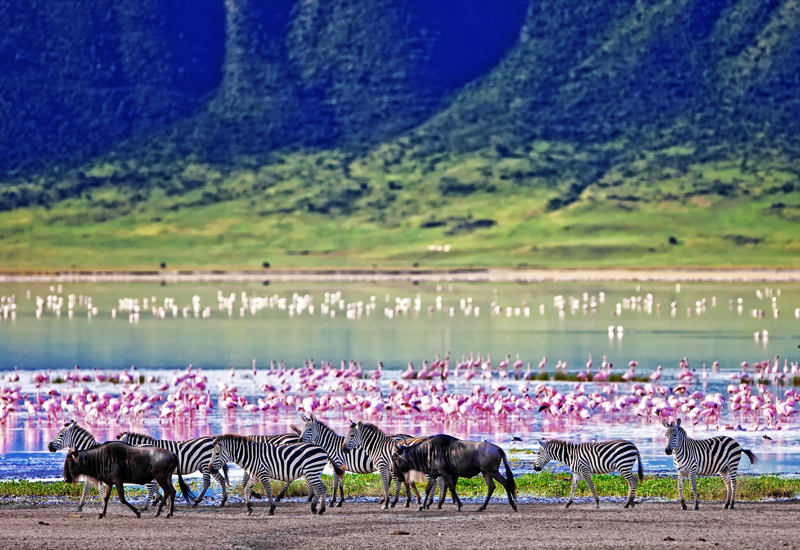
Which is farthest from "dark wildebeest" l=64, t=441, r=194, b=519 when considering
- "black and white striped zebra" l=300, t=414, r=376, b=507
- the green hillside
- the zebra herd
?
the green hillside

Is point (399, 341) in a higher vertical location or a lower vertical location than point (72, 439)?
higher

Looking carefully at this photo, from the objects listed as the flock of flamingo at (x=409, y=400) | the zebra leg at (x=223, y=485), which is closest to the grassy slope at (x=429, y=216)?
the flock of flamingo at (x=409, y=400)

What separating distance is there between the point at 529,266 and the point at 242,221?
120 ft

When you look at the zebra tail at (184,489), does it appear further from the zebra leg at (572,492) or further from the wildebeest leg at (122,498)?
the zebra leg at (572,492)

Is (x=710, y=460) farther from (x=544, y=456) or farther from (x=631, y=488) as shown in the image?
(x=544, y=456)

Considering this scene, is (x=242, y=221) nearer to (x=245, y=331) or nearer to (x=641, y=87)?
(x=641, y=87)

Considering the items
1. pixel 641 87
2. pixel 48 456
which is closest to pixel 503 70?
pixel 641 87

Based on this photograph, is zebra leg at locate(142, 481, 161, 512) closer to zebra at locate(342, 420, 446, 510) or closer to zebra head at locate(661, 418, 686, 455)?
zebra at locate(342, 420, 446, 510)

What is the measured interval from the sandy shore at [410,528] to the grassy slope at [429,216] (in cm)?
11888

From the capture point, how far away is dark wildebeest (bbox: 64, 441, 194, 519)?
1797cm

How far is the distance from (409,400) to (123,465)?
13.5 m

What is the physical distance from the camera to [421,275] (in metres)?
133

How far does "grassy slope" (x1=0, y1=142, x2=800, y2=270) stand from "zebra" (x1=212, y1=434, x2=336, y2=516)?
120m

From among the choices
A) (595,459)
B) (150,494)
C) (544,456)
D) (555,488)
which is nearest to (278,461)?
(150,494)
